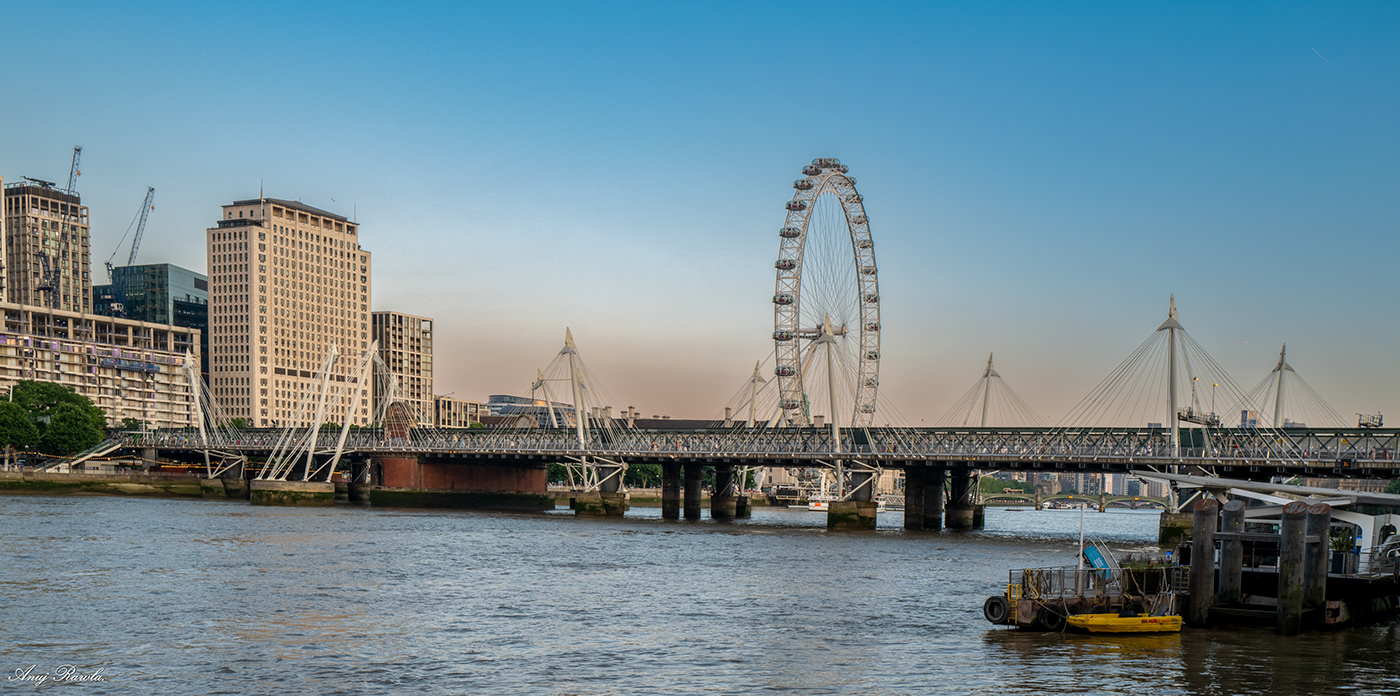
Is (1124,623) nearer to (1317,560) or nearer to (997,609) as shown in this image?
(997,609)

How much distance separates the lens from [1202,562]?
4644 centimetres

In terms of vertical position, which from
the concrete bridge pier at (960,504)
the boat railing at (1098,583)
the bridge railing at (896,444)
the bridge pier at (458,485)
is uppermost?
the boat railing at (1098,583)

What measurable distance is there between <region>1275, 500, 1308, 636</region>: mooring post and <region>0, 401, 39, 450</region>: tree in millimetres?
184516

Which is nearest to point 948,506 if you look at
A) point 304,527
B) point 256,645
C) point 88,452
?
point 304,527

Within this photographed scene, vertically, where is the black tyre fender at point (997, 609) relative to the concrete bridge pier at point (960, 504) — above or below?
above

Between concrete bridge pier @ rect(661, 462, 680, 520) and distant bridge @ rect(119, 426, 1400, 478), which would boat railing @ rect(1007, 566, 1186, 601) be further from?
concrete bridge pier @ rect(661, 462, 680, 520)

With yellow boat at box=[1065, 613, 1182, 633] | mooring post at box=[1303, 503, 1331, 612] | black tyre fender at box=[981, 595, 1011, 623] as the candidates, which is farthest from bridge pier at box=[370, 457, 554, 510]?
mooring post at box=[1303, 503, 1331, 612]

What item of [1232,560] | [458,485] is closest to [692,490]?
[458,485]

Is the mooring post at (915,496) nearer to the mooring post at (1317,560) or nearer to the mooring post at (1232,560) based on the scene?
the mooring post at (1232,560)

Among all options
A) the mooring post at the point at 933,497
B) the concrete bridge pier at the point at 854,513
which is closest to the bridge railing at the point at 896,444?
the mooring post at the point at 933,497

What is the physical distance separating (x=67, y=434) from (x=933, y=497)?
13286 cm

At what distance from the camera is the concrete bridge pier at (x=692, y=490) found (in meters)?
149

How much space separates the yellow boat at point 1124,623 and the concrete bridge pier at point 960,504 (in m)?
88.3

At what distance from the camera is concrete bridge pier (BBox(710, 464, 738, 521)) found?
489ft
